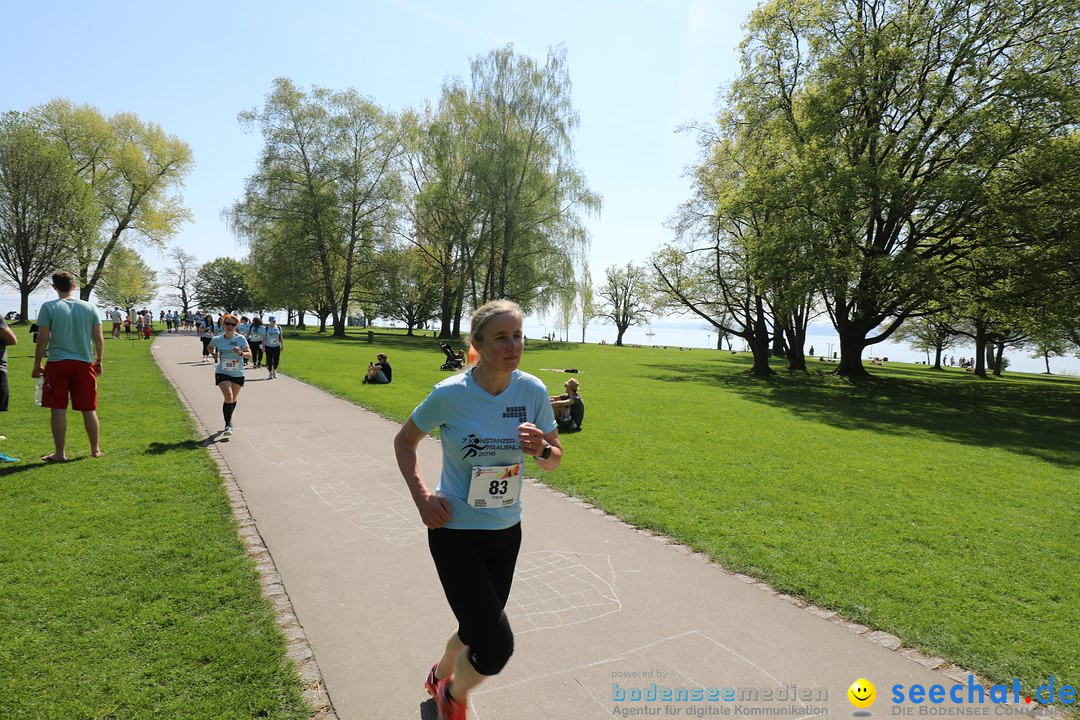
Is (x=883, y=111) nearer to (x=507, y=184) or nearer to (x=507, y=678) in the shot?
(x=507, y=184)

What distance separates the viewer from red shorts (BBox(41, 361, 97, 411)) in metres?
6.39

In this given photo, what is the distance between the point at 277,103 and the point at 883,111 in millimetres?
36194

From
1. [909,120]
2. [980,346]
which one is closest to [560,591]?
[909,120]

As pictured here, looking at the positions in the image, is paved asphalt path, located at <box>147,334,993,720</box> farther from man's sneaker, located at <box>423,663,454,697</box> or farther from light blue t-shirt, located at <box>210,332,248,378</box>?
light blue t-shirt, located at <box>210,332,248,378</box>

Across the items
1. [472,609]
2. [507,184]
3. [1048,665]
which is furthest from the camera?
[507,184]

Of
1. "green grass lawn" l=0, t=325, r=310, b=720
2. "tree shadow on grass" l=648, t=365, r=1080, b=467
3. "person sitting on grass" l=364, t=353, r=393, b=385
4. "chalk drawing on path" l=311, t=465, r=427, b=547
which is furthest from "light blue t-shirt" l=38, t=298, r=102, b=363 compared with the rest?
"tree shadow on grass" l=648, t=365, r=1080, b=467

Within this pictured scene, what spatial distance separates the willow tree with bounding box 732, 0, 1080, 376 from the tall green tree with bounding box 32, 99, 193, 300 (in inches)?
1625

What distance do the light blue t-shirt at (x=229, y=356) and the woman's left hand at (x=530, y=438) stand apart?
24.4 feet

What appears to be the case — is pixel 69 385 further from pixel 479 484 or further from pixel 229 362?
pixel 479 484

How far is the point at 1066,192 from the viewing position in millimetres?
16406

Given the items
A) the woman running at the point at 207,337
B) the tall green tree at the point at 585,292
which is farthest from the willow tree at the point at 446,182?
the woman running at the point at 207,337

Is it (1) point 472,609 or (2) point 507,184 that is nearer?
(1) point 472,609

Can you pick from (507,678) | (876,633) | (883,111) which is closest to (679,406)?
(876,633)

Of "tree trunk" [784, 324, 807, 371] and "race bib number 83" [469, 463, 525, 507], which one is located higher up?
"tree trunk" [784, 324, 807, 371]
